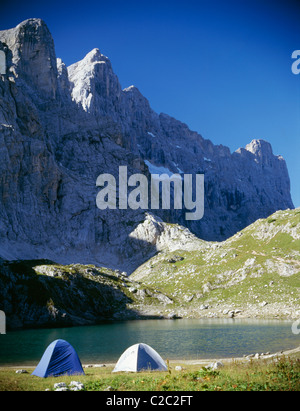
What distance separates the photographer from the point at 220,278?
132m

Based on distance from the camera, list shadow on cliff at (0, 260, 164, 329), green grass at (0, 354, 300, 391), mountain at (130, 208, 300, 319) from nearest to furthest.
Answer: green grass at (0, 354, 300, 391)
shadow on cliff at (0, 260, 164, 329)
mountain at (130, 208, 300, 319)

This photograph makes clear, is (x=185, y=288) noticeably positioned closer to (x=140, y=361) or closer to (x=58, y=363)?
(x=140, y=361)

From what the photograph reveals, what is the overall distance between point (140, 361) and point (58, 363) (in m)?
7.31

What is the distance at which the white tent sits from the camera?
30.9m

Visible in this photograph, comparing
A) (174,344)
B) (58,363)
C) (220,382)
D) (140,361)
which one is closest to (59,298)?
(174,344)

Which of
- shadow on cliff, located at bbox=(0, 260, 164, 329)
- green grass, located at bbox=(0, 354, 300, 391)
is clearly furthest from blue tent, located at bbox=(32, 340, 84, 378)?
shadow on cliff, located at bbox=(0, 260, 164, 329)

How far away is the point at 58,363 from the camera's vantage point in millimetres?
30344

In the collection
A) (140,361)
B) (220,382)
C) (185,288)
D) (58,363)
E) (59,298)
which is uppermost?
(220,382)

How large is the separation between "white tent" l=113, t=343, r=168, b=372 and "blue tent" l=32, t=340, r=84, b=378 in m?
3.91

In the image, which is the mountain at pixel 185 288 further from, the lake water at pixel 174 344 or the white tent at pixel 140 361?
the white tent at pixel 140 361

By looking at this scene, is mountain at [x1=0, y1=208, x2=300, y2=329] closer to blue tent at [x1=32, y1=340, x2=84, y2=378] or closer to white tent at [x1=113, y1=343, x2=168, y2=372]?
blue tent at [x1=32, y1=340, x2=84, y2=378]

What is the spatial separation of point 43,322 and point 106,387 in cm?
8169
